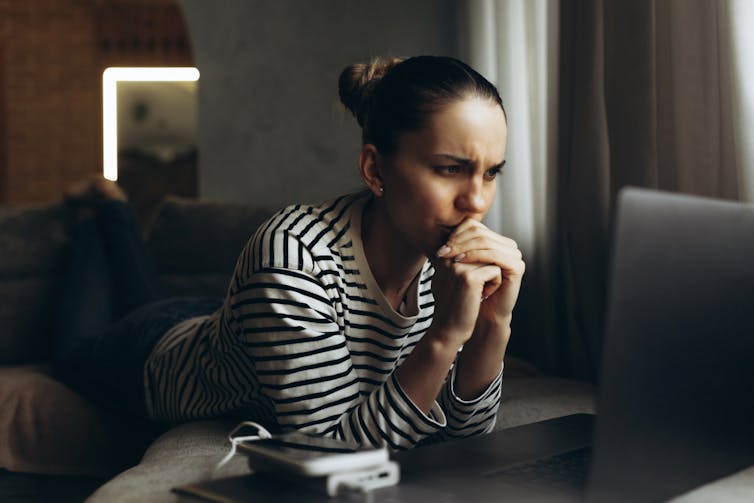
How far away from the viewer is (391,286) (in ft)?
4.28

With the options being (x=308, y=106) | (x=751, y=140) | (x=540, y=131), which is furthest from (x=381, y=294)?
(x=308, y=106)

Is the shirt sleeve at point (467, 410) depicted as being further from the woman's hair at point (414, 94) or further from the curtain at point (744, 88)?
the curtain at point (744, 88)

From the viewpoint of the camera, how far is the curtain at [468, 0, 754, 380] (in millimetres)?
1696

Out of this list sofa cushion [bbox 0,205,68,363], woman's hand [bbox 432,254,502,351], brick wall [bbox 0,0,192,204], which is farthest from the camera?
brick wall [bbox 0,0,192,204]

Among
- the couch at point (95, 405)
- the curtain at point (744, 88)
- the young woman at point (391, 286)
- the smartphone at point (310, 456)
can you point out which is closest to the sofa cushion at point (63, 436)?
the couch at point (95, 405)

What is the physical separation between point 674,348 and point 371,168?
65 cm

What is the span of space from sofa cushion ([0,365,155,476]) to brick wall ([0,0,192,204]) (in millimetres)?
4998

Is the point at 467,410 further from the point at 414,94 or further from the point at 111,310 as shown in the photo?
the point at 111,310

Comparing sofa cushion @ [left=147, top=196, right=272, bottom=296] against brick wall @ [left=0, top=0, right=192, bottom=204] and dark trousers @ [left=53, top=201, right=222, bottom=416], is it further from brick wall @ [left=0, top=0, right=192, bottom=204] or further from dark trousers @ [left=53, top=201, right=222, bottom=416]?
brick wall @ [left=0, top=0, right=192, bottom=204]

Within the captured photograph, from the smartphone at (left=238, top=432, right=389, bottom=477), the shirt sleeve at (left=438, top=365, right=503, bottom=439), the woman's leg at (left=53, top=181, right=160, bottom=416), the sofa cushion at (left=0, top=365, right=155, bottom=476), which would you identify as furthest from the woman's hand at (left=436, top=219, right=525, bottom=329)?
the woman's leg at (left=53, top=181, right=160, bottom=416)

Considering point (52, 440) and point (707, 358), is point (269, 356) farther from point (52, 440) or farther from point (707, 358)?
point (52, 440)

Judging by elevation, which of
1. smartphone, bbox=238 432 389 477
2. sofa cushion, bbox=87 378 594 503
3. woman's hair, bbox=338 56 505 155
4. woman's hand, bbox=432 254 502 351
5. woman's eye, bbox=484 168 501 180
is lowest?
sofa cushion, bbox=87 378 594 503

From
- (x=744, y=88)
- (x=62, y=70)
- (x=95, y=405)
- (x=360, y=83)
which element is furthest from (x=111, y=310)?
(x=62, y=70)

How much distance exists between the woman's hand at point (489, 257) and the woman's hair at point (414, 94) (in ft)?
0.55
